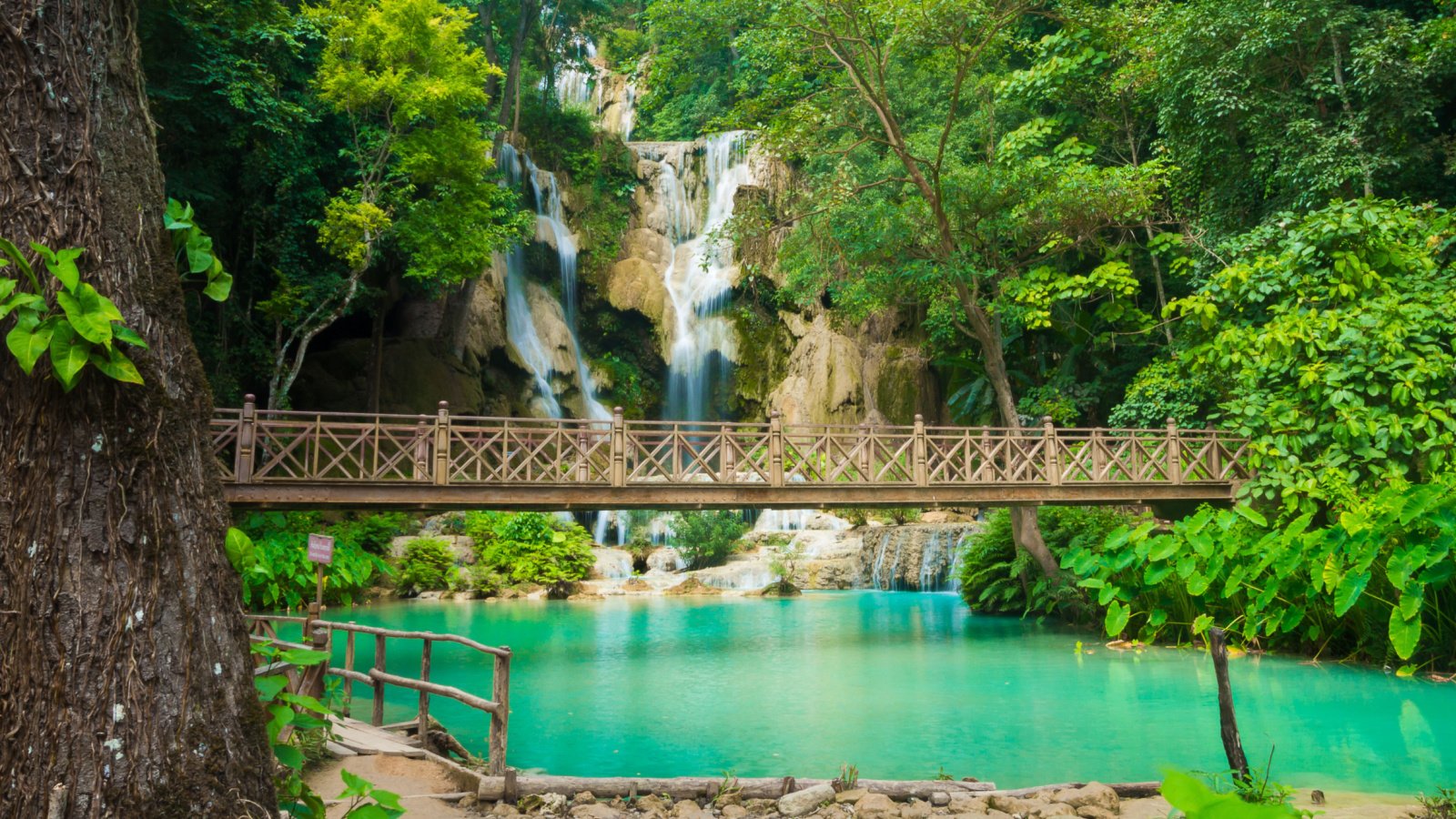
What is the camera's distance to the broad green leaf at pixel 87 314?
2.13 metres

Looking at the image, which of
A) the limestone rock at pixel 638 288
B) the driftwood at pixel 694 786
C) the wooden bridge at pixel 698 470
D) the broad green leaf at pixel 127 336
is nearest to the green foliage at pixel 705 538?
the limestone rock at pixel 638 288

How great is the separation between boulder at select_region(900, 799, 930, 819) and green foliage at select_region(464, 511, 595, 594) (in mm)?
14980

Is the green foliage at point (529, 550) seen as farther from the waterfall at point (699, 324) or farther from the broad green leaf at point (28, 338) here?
the broad green leaf at point (28, 338)

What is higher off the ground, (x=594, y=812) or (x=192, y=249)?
(x=192, y=249)

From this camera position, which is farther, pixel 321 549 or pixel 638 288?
pixel 638 288

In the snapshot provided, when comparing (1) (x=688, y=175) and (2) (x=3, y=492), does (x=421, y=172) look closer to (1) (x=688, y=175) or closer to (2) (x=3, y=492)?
(1) (x=688, y=175)

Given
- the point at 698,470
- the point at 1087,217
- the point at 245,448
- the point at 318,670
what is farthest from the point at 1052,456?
the point at 245,448

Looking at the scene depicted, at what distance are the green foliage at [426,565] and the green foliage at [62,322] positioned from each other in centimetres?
1739

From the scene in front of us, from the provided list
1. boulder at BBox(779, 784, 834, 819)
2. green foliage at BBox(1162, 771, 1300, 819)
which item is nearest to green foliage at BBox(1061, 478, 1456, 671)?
boulder at BBox(779, 784, 834, 819)

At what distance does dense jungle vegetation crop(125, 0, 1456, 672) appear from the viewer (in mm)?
10859

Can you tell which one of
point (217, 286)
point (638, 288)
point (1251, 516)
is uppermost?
point (638, 288)

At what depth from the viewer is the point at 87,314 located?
2162 millimetres

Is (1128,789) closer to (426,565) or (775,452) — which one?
(775,452)

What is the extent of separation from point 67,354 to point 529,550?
1851cm
